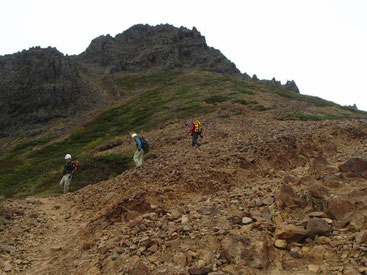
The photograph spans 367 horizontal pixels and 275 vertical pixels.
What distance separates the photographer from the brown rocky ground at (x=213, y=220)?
5.82 meters

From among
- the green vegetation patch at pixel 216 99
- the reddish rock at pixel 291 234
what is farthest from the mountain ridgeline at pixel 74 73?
the reddish rock at pixel 291 234

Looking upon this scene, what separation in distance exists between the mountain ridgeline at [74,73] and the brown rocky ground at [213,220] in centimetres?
4700

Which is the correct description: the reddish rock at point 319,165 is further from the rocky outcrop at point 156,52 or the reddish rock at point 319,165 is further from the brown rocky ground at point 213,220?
the rocky outcrop at point 156,52

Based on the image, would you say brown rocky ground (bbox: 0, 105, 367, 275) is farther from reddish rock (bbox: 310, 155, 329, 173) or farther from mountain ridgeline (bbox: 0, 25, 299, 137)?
mountain ridgeline (bbox: 0, 25, 299, 137)

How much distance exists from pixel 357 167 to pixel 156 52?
362 ft

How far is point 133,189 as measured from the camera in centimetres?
1209

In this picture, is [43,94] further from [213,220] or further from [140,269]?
[140,269]

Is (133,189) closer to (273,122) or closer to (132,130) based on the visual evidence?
(273,122)

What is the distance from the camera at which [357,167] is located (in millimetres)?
8062

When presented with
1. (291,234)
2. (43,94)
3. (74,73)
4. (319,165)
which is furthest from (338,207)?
(74,73)

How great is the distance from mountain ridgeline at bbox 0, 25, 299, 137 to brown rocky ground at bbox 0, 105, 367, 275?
4700cm

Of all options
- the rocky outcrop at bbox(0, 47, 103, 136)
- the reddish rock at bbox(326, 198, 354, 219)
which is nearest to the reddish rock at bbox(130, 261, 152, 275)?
the reddish rock at bbox(326, 198, 354, 219)

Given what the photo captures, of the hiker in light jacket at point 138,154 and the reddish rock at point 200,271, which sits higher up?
the hiker in light jacket at point 138,154

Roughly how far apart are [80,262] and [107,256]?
84 centimetres
